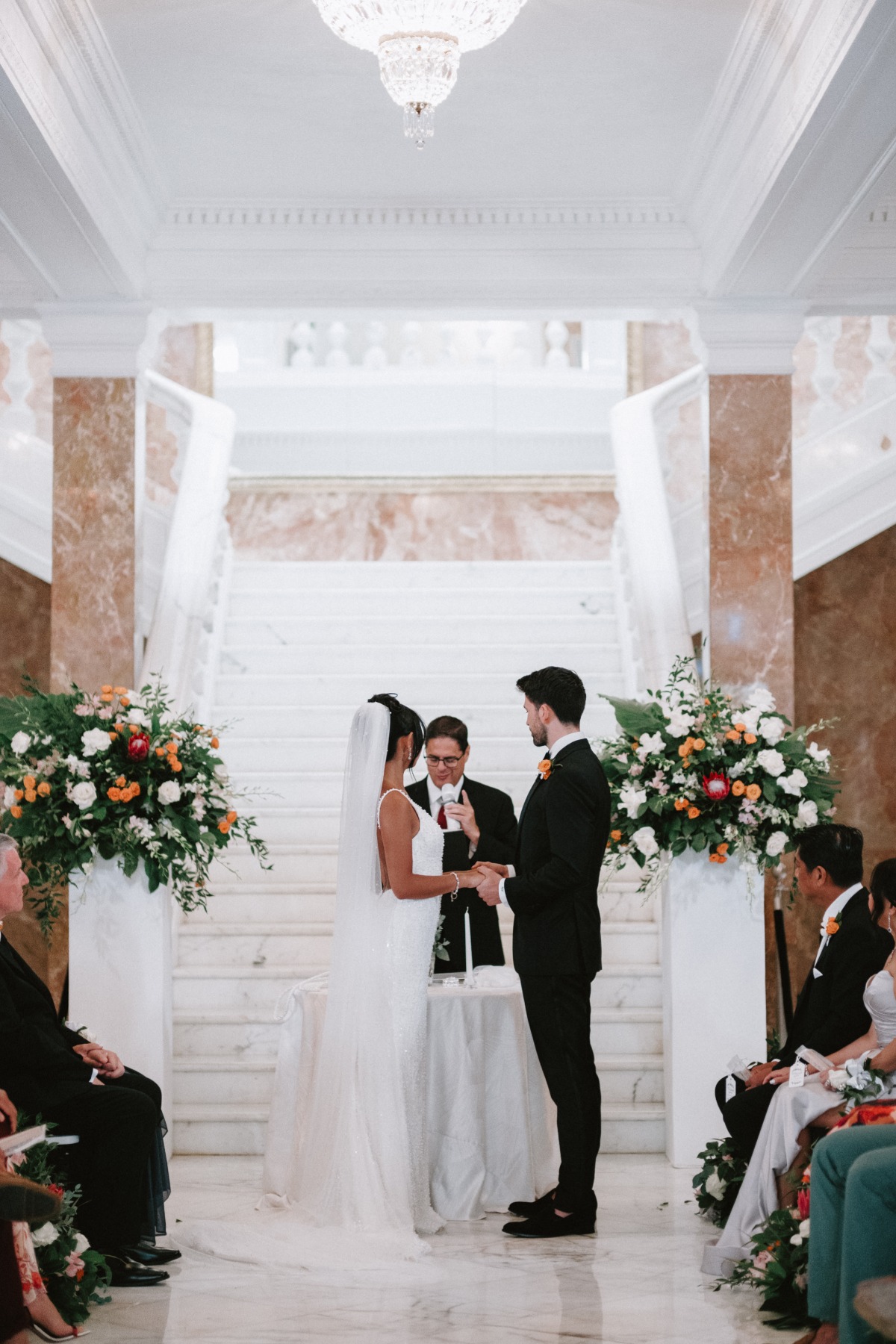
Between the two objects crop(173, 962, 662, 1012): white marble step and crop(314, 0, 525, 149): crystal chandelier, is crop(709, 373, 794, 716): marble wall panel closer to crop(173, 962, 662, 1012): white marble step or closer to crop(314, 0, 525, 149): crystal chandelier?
crop(173, 962, 662, 1012): white marble step

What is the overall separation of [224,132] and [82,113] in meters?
0.91

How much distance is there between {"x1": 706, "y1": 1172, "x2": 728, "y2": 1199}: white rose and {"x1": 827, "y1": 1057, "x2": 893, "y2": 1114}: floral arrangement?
1055mm

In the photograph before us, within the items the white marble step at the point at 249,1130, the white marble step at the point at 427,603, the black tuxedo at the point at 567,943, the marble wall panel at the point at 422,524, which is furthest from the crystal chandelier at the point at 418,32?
the marble wall panel at the point at 422,524

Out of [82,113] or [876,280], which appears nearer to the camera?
[82,113]

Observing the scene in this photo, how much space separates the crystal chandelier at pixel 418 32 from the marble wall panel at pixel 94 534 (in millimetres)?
3071

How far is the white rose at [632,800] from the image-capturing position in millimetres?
6680

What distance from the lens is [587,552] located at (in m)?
13.2

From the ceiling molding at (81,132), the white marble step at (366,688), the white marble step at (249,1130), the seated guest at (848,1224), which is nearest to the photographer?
the seated guest at (848,1224)

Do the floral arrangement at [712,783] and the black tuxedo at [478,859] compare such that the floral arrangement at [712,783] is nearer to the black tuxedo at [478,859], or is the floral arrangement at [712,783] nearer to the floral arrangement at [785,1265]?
the black tuxedo at [478,859]

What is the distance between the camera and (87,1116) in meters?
5.14

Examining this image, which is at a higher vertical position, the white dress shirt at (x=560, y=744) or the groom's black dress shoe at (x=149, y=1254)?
the white dress shirt at (x=560, y=744)

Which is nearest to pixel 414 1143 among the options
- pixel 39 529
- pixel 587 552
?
pixel 39 529

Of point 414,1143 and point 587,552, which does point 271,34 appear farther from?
point 587,552

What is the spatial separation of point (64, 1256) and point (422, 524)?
9.09 meters
